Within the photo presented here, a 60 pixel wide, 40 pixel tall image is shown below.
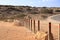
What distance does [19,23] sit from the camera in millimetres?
23703

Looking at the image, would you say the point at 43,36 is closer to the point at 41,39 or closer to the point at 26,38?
the point at 41,39

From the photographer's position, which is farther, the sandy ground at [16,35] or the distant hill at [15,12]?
the distant hill at [15,12]

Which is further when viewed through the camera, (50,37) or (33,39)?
(33,39)

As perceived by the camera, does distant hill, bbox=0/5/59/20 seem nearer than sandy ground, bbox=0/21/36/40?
No

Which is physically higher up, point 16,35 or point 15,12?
point 16,35

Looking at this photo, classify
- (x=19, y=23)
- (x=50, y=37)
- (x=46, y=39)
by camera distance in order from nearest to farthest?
(x=50, y=37) < (x=46, y=39) < (x=19, y=23)

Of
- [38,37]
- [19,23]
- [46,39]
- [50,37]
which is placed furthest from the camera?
[19,23]

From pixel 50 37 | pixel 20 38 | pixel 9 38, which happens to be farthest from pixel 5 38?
pixel 50 37

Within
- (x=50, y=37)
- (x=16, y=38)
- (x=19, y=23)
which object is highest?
(x=50, y=37)

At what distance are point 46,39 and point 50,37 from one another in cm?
104

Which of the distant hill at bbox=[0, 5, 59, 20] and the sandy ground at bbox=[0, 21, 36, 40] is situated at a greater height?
the sandy ground at bbox=[0, 21, 36, 40]

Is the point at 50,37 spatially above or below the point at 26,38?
above

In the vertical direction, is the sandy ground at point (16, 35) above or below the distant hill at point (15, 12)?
above

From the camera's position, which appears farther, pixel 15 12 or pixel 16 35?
pixel 15 12
